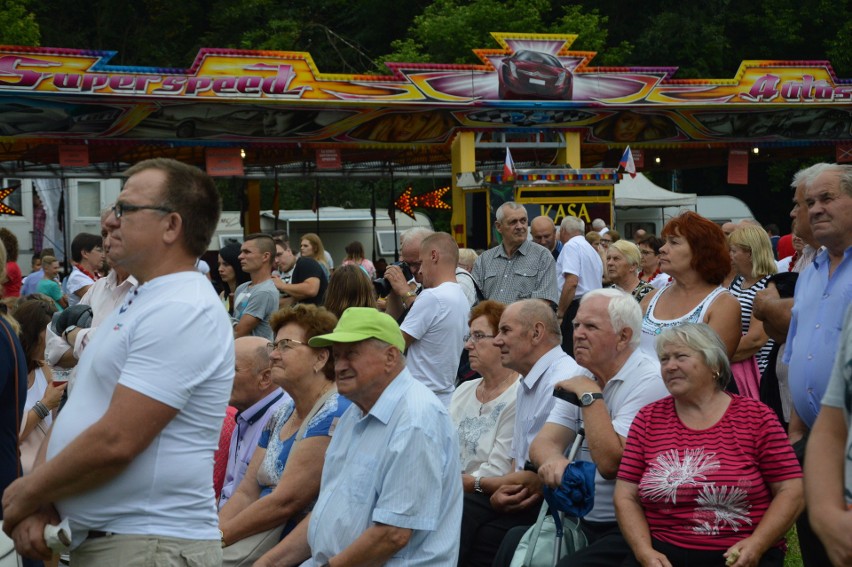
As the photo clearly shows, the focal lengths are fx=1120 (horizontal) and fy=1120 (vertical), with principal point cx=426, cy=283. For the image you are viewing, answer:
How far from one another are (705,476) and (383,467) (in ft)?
4.03

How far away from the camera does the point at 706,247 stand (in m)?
5.42

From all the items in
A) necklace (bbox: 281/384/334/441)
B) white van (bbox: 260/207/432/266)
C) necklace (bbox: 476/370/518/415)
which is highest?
necklace (bbox: 281/384/334/441)

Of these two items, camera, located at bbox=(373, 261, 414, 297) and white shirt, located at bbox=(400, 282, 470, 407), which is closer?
white shirt, located at bbox=(400, 282, 470, 407)

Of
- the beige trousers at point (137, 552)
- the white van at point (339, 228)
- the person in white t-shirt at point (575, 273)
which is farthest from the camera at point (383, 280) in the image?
the white van at point (339, 228)

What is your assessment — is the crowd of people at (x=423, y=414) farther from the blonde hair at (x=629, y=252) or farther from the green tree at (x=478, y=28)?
the green tree at (x=478, y=28)

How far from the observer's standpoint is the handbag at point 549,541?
14.6ft

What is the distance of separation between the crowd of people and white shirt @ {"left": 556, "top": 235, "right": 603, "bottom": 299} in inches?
107

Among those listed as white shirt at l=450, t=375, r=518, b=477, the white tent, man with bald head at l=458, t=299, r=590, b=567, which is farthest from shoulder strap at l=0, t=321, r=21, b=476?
the white tent

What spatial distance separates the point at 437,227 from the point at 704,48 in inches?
384

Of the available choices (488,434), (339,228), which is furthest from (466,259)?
(339,228)

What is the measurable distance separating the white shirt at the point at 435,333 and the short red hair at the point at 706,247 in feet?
5.48

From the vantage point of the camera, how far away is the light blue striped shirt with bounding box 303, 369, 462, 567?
3.73m

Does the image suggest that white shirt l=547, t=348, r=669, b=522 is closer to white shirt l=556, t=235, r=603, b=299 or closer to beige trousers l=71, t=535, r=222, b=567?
beige trousers l=71, t=535, r=222, b=567

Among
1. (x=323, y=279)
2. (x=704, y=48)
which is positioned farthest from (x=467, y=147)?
(x=704, y=48)
